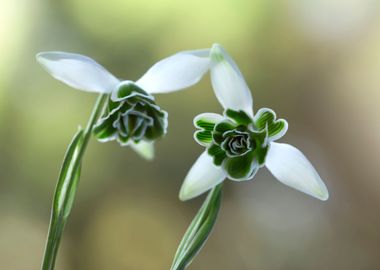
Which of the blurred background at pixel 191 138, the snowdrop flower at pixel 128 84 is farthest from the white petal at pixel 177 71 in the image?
the blurred background at pixel 191 138

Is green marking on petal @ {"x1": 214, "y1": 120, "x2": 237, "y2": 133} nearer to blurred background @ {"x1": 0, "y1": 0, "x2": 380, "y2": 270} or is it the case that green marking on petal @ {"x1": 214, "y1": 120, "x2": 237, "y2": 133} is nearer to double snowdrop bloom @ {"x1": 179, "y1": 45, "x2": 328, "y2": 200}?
double snowdrop bloom @ {"x1": 179, "y1": 45, "x2": 328, "y2": 200}

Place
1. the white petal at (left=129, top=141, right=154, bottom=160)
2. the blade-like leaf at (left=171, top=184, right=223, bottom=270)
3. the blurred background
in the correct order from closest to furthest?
the blade-like leaf at (left=171, top=184, right=223, bottom=270) → the white petal at (left=129, top=141, right=154, bottom=160) → the blurred background

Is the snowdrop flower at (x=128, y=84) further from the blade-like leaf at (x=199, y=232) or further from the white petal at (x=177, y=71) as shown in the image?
the blade-like leaf at (x=199, y=232)

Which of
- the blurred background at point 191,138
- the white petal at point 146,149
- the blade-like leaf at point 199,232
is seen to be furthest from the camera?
the blurred background at point 191,138

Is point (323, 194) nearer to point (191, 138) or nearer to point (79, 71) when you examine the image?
point (79, 71)

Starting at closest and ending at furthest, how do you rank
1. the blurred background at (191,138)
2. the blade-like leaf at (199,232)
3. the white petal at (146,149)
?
the blade-like leaf at (199,232) < the white petal at (146,149) < the blurred background at (191,138)

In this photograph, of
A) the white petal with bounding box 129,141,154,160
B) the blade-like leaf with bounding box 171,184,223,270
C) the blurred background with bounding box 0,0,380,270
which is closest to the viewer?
the blade-like leaf with bounding box 171,184,223,270

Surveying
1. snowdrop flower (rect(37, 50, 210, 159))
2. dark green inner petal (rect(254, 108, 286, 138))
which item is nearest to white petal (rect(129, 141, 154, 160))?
snowdrop flower (rect(37, 50, 210, 159))
